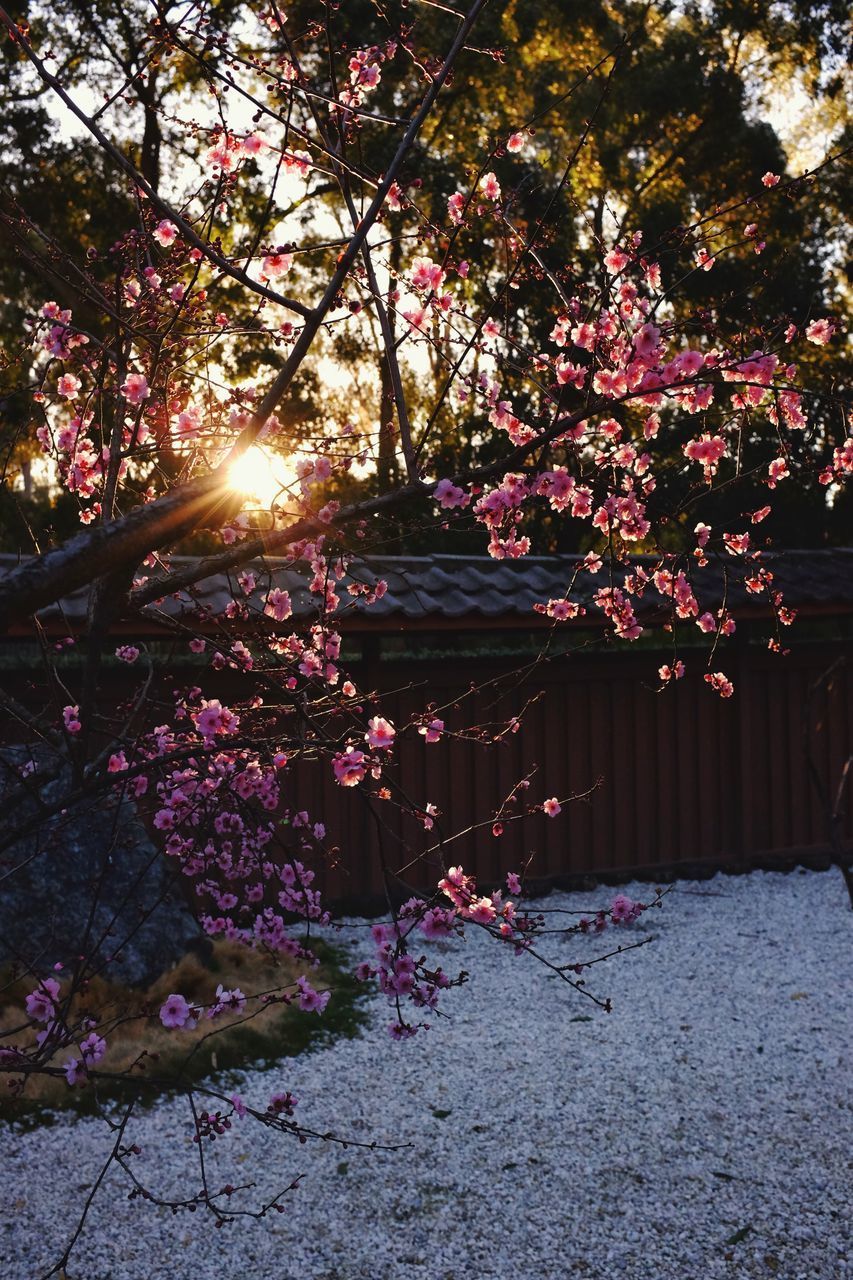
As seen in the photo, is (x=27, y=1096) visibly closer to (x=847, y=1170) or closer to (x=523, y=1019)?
(x=523, y=1019)

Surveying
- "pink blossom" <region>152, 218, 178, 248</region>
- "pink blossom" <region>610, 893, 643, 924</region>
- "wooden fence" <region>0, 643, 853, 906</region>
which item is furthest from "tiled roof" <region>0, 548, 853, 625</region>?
"pink blossom" <region>610, 893, 643, 924</region>

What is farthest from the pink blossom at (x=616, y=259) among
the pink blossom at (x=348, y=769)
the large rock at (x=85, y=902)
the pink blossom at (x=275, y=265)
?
the large rock at (x=85, y=902)

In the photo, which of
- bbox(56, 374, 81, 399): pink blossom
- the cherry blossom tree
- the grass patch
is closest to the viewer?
the cherry blossom tree

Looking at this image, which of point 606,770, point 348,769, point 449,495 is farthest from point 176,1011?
point 606,770

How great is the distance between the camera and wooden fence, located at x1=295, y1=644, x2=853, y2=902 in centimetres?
817

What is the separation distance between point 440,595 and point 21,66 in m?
9.33

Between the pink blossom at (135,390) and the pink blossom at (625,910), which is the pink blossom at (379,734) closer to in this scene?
the pink blossom at (625,910)

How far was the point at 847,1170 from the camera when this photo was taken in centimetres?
420

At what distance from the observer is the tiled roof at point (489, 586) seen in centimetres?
672

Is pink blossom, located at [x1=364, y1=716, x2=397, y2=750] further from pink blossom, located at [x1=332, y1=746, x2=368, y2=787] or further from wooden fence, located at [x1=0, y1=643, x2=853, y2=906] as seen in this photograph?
wooden fence, located at [x1=0, y1=643, x2=853, y2=906]

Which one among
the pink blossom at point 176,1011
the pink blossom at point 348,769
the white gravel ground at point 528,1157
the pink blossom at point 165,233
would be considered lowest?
the white gravel ground at point 528,1157

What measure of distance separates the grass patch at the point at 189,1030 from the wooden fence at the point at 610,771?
1.51 m

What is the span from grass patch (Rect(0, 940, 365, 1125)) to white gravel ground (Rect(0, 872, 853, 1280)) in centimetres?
16

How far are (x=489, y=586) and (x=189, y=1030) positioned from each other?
142 inches
